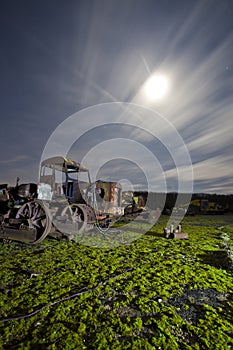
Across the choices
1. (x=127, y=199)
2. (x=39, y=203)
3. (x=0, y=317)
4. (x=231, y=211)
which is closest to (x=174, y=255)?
(x=0, y=317)

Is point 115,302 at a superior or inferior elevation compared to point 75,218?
inferior

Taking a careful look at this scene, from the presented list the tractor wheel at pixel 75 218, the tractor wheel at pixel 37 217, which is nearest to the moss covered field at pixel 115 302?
the tractor wheel at pixel 37 217

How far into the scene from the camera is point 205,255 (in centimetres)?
466

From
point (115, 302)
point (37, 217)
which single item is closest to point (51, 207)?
point (37, 217)

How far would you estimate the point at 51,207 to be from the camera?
6832 mm

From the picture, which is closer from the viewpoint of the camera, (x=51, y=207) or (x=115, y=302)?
(x=115, y=302)

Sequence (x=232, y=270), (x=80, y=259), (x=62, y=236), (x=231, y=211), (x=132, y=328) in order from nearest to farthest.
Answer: (x=132, y=328) → (x=232, y=270) → (x=80, y=259) → (x=62, y=236) → (x=231, y=211)

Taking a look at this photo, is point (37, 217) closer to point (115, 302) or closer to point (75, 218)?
point (75, 218)

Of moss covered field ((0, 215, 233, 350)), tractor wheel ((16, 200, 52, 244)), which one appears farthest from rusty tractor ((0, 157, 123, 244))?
moss covered field ((0, 215, 233, 350))

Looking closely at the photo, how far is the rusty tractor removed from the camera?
229 inches

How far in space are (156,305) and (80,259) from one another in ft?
7.67

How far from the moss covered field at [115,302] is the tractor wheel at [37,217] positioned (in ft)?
4.26

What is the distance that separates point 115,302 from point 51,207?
512 centimetres

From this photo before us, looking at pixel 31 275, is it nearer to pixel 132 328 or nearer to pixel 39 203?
pixel 132 328
